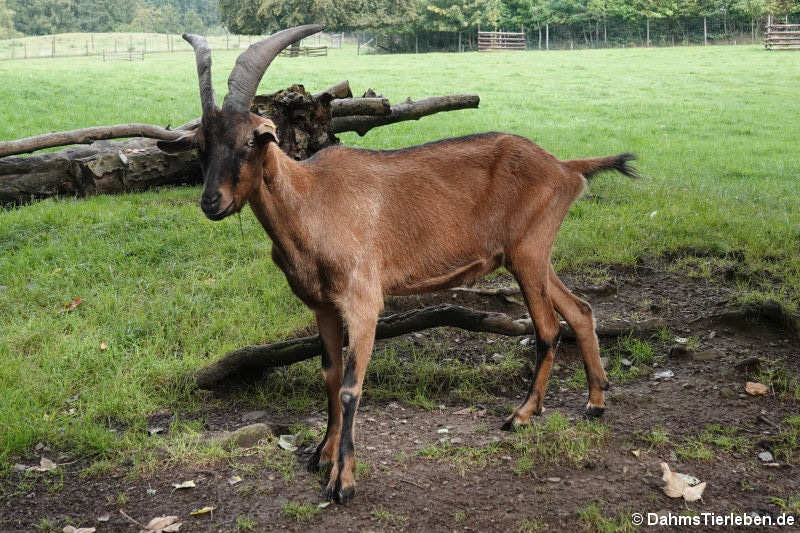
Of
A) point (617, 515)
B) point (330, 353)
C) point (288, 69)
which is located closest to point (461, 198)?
point (330, 353)

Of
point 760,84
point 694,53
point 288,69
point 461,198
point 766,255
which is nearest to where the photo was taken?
point 461,198

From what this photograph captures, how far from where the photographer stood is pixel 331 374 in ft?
15.6

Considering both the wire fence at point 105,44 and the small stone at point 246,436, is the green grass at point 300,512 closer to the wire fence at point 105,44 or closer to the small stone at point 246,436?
the small stone at point 246,436

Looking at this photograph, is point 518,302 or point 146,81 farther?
point 146,81

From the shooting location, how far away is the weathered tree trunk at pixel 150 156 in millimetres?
8523

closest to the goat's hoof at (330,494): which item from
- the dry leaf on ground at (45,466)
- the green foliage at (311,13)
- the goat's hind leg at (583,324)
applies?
the dry leaf on ground at (45,466)

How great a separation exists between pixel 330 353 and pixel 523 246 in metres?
1.44

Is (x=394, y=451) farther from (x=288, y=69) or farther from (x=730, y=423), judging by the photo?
(x=288, y=69)

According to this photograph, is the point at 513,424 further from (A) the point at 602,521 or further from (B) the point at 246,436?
(B) the point at 246,436

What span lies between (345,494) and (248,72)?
2394 millimetres

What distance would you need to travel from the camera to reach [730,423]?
16.3 feet

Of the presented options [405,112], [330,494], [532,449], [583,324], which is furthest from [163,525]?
[405,112]

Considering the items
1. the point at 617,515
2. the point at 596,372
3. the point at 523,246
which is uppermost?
the point at 523,246

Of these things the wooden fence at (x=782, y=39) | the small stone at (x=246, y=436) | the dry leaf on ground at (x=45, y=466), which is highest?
the wooden fence at (x=782, y=39)
